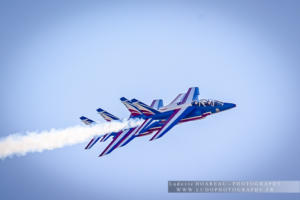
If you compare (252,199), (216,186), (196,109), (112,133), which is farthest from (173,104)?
(252,199)

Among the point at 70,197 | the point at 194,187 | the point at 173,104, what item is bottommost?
the point at 194,187

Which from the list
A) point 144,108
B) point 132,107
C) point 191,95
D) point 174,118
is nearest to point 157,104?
point 191,95

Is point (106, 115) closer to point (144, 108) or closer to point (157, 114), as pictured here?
point (144, 108)

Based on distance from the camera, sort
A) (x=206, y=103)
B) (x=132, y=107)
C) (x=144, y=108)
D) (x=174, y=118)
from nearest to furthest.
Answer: (x=174, y=118)
(x=144, y=108)
(x=206, y=103)
(x=132, y=107)

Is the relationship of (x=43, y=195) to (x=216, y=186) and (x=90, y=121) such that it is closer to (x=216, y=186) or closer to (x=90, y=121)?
(x=90, y=121)

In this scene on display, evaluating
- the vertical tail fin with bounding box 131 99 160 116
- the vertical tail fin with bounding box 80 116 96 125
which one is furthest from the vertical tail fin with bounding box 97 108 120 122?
the vertical tail fin with bounding box 131 99 160 116

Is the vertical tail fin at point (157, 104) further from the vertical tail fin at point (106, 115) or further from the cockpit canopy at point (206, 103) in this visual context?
the cockpit canopy at point (206, 103)

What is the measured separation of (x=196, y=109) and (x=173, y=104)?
14.0ft

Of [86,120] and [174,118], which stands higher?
[86,120]

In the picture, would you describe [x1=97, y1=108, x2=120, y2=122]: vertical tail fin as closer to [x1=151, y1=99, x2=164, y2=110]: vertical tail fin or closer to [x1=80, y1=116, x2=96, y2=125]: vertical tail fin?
[x1=80, y1=116, x2=96, y2=125]: vertical tail fin

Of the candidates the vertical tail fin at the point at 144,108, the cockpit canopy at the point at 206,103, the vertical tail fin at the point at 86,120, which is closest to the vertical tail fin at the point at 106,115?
the vertical tail fin at the point at 86,120

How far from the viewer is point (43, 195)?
10288 cm

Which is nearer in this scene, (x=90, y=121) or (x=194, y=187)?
(x=194, y=187)

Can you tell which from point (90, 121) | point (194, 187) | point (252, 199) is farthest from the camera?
point (252, 199)
